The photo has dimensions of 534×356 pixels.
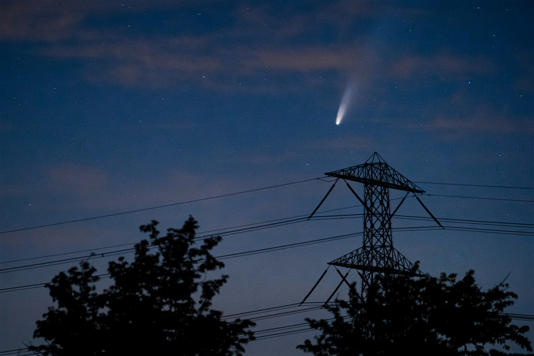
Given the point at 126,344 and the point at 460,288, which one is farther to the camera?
the point at 460,288

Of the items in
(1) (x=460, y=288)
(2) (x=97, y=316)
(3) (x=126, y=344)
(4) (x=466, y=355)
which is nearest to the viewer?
(3) (x=126, y=344)

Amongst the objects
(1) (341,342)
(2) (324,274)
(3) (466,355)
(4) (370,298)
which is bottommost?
(3) (466,355)

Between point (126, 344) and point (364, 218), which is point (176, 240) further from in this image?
point (364, 218)

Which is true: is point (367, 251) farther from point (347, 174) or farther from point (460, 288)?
point (460, 288)

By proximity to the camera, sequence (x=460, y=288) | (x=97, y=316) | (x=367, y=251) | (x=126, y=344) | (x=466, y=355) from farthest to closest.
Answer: (x=367, y=251)
(x=460, y=288)
(x=466, y=355)
(x=97, y=316)
(x=126, y=344)

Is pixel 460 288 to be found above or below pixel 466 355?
above

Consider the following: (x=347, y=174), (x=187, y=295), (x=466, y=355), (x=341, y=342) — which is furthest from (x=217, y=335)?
(x=347, y=174)
